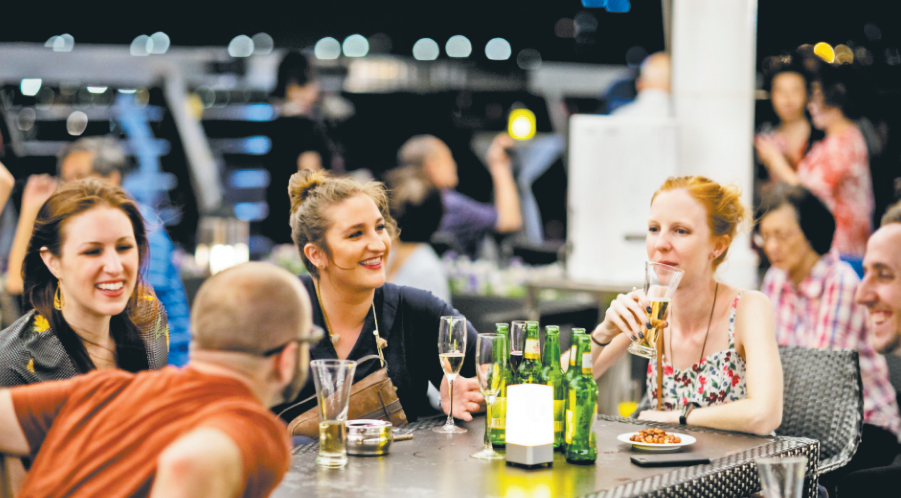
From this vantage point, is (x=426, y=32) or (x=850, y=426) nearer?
(x=850, y=426)

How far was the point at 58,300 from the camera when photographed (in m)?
2.36

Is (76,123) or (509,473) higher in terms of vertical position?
(76,123)

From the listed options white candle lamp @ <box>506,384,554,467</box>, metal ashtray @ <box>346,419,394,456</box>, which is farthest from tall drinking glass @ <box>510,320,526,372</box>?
metal ashtray @ <box>346,419,394,456</box>

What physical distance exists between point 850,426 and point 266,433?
1933 mm

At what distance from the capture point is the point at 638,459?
1878 mm

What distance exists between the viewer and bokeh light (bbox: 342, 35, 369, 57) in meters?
9.86

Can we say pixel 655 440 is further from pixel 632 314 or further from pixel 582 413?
pixel 632 314

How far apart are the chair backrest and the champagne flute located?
3.59 ft

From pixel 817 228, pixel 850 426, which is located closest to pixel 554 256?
pixel 817 228

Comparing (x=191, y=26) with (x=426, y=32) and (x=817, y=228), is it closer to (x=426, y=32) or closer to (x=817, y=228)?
(x=426, y=32)

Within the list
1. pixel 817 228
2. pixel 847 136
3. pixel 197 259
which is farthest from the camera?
pixel 197 259

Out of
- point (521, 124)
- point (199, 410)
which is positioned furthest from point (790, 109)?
point (199, 410)

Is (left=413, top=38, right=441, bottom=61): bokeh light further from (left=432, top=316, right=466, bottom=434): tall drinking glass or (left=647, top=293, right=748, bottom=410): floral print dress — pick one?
(left=432, top=316, right=466, bottom=434): tall drinking glass

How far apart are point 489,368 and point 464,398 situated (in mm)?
390
